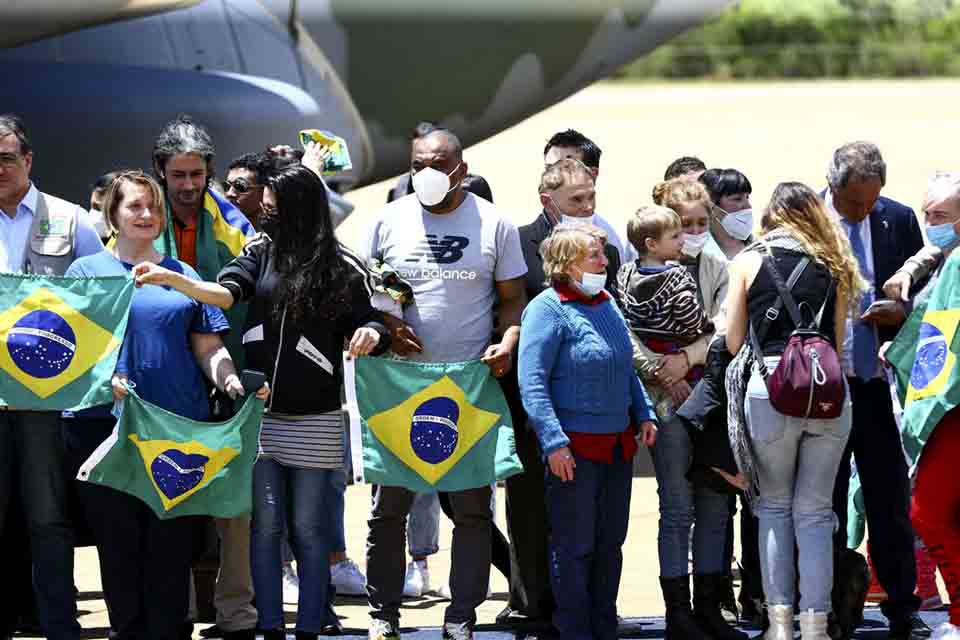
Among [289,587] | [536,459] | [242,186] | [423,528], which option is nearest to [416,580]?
[423,528]

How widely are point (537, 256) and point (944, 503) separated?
6.02ft

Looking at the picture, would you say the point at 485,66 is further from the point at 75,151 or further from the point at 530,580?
Answer: the point at 530,580

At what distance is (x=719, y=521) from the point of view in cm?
681

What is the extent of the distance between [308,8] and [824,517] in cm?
742

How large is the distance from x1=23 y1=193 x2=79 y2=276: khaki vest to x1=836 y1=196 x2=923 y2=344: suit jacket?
10.3 ft

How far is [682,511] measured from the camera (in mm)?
6773

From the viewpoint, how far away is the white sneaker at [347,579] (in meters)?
7.71

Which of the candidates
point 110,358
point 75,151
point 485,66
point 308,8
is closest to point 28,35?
point 75,151

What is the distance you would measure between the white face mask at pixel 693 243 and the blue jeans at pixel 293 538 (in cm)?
173

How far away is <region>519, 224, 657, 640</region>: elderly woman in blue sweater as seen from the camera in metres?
6.43

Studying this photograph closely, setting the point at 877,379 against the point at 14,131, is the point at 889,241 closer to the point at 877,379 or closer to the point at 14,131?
the point at 877,379

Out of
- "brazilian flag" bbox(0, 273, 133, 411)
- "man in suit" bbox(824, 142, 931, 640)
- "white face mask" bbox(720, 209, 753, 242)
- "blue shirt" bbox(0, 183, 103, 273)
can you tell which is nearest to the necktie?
"man in suit" bbox(824, 142, 931, 640)

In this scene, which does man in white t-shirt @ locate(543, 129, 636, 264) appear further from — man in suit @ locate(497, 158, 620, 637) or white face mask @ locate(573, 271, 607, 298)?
white face mask @ locate(573, 271, 607, 298)

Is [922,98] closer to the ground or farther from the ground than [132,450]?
farther from the ground
